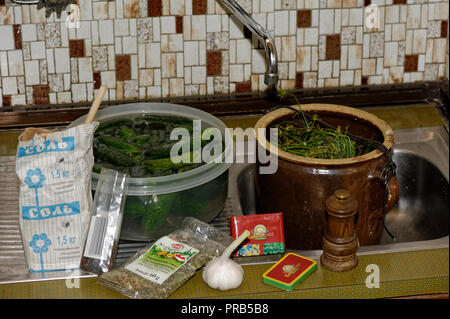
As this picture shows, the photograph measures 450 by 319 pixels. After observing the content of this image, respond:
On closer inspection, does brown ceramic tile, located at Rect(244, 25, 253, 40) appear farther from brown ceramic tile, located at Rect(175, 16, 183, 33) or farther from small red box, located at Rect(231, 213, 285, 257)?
small red box, located at Rect(231, 213, 285, 257)

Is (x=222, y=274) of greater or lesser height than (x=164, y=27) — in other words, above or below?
below

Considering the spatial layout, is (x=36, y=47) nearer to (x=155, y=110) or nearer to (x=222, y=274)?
(x=155, y=110)

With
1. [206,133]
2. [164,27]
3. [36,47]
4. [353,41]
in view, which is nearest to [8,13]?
[36,47]

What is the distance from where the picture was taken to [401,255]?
1.50 m

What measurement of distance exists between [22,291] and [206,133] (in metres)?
0.53

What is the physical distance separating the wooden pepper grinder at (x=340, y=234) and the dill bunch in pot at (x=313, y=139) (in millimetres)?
224

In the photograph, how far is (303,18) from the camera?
195cm

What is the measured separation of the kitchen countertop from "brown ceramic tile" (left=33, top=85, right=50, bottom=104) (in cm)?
66

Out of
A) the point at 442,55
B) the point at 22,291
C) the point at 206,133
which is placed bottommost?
the point at 22,291

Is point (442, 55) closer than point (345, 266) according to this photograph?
No

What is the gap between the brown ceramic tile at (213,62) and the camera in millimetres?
1955

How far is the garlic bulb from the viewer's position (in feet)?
4.55

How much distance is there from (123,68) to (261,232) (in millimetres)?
670

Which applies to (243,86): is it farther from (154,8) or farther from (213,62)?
(154,8)
